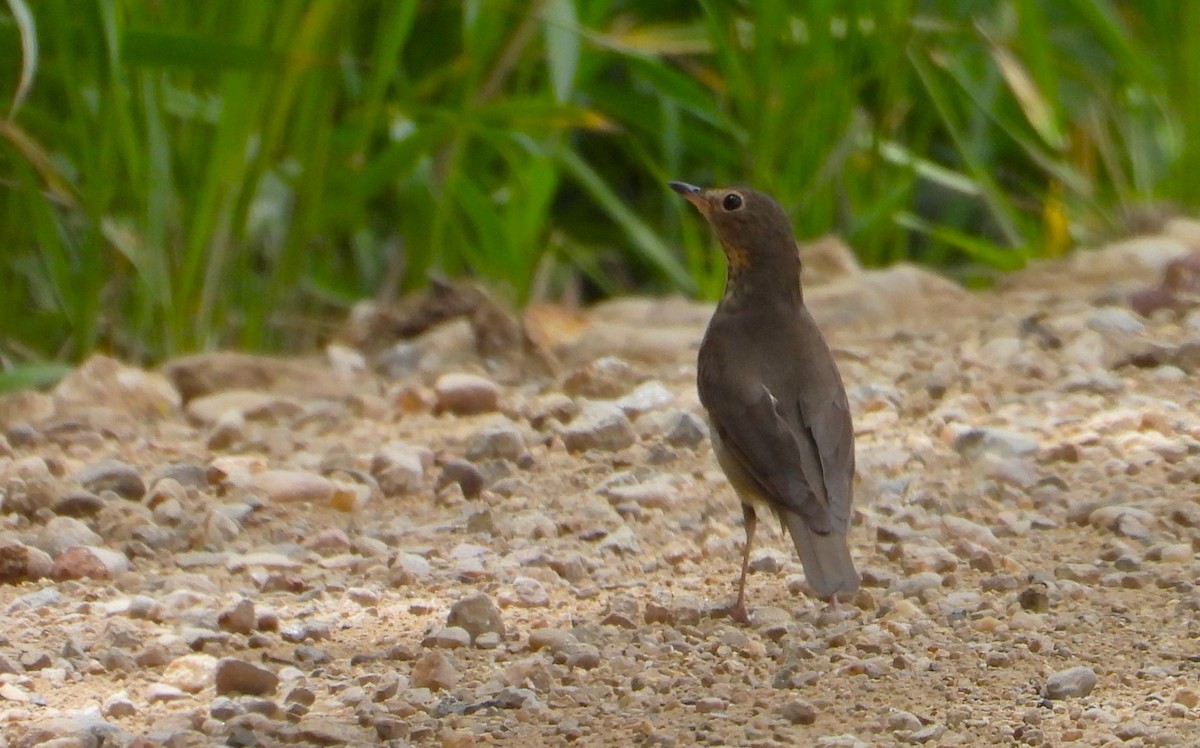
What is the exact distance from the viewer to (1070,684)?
2957 mm

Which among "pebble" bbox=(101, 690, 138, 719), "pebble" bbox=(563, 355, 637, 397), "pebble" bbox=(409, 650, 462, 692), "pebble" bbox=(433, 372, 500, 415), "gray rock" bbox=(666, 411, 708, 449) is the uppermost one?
"pebble" bbox=(563, 355, 637, 397)

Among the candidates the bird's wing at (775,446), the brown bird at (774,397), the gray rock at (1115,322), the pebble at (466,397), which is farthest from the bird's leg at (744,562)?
the gray rock at (1115,322)

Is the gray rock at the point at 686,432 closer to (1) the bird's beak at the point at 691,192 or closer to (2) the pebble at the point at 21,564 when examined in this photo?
(1) the bird's beak at the point at 691,192

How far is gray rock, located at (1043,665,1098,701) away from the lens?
9.69ft

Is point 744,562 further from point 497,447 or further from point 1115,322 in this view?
point 1115,322

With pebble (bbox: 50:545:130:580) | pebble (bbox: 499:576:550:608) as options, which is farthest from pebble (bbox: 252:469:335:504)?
pebble (bbox: 499:576:550:608)

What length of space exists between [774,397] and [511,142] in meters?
1.91

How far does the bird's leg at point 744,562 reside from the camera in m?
3.43

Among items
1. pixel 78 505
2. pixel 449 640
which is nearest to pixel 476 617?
pixel 449 640

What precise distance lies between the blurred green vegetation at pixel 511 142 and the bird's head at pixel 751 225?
785 millimetres

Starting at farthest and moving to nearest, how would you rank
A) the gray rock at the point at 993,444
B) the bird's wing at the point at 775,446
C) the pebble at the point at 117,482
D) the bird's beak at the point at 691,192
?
1. the bird's beak at the point at 691,192
2. the gray rock at the point at 993,444
3. the pebble at the point at 117,482
4. the bird's wing at the point at 775,446

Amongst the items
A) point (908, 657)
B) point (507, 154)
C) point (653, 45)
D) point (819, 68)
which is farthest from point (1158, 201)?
point (908, 657)

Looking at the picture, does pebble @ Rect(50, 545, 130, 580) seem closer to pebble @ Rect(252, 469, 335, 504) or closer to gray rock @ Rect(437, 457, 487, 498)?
pebble @ Rect(252, 469, 335, 504)

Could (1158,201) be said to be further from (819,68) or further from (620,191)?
(620,191)
